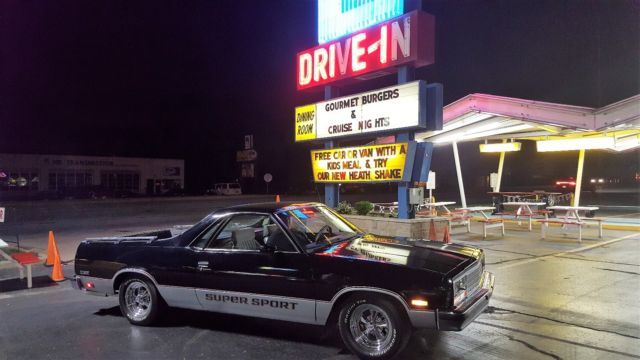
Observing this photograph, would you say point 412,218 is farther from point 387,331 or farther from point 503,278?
point 387,331

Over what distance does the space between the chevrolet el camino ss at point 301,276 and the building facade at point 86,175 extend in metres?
43.4

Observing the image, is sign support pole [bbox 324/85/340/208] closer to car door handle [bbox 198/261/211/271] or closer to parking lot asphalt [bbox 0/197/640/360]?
parking lot asphalt [bbox 0/197/640/360]

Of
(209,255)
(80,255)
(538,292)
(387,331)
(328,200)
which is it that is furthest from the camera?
(328,200)

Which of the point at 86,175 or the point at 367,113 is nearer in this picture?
the point at 367,113

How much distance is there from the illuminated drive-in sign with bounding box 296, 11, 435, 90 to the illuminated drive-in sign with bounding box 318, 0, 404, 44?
11.7 inches

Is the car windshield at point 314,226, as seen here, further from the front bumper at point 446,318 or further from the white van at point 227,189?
the white van at point 227,189

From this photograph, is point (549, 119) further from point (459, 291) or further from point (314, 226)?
point (459, 291)

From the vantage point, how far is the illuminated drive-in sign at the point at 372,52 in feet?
36.5

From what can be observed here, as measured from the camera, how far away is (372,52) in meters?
12.1

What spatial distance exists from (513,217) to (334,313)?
1599 cm

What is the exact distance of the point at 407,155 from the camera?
37.1ft

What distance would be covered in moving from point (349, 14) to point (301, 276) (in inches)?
395

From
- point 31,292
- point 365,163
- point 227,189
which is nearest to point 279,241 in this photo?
point 31,292

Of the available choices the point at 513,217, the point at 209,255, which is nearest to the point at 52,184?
the point at 513,217
